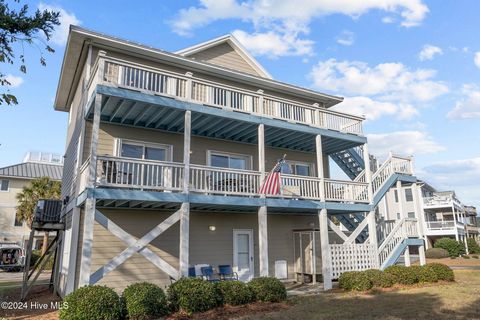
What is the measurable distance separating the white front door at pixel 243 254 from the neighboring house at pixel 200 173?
0.15 ft

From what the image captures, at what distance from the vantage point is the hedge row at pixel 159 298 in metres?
8.03

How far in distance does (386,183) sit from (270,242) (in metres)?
6.23

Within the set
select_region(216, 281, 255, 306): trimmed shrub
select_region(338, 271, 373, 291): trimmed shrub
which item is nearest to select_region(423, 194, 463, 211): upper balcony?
select_region(338, 271, 373, 291): trimmed shrub

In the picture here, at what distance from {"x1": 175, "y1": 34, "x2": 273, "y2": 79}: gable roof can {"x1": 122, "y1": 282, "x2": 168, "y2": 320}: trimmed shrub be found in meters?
10.5

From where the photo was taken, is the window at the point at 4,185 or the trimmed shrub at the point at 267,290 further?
the window at the point at 4,185

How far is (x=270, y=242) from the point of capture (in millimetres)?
15656

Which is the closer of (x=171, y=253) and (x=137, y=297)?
(x=137, y=297)

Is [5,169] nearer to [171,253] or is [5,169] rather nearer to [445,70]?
[171,253]

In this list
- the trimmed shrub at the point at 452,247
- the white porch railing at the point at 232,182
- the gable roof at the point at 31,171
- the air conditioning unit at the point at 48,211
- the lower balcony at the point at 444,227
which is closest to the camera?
the white porch railing at the point at 232,182

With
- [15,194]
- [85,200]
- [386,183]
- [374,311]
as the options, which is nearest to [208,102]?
[85,200]

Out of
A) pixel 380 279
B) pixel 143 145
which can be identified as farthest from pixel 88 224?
pixel 380 279

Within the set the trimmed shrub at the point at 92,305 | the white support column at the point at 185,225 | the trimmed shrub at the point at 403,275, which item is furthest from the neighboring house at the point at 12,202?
the trimmed shrub at the point at 403,275

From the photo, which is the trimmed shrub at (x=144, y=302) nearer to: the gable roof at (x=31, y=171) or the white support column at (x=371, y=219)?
the white support column at (x=371, y=219)

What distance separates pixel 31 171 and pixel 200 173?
106 ft
